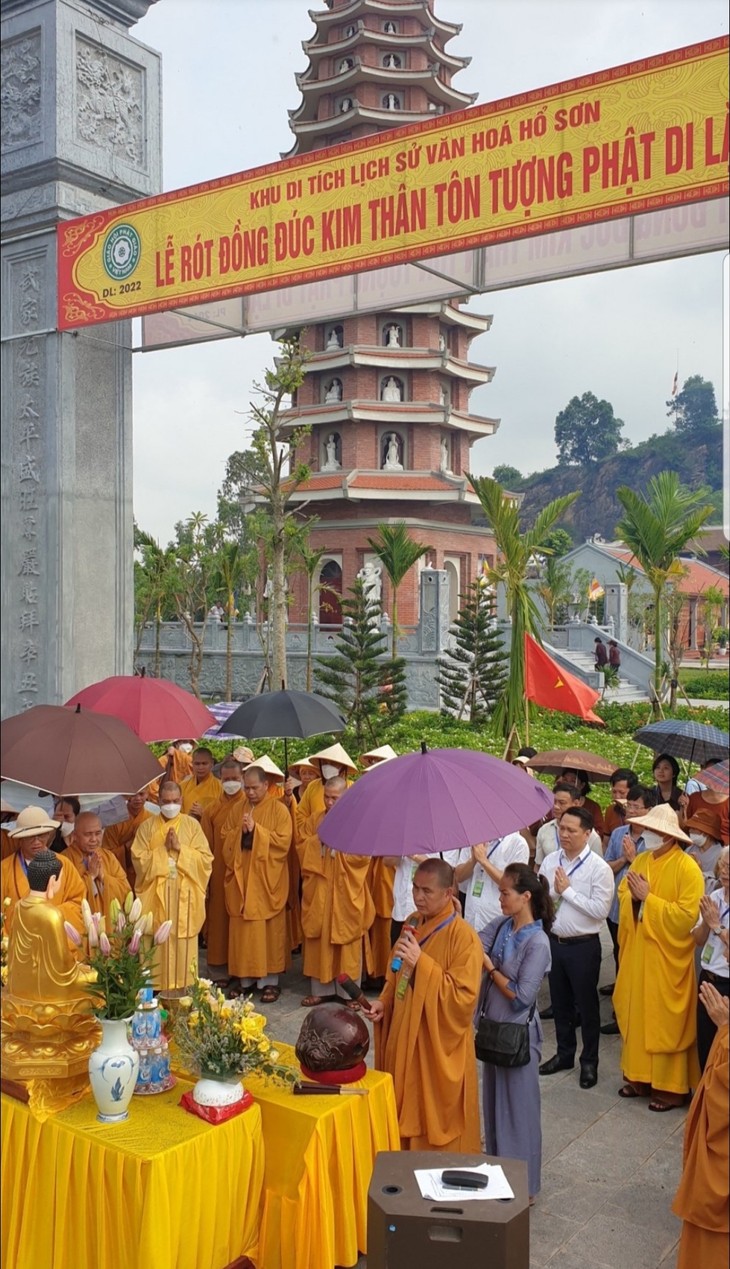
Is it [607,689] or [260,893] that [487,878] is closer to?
[260,893]

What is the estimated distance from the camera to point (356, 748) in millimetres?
17703

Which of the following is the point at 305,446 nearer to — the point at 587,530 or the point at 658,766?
the point at 658,766

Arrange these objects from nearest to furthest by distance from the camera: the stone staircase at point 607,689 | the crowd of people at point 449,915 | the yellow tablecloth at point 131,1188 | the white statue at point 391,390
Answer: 1. the yellow tablecloth at point 131,1188
2. the crowd of people at point 449,915
3. the stone staircase at point 607,689
4. the white statue at point 391,390

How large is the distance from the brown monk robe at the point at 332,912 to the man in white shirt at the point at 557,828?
3.68 feet

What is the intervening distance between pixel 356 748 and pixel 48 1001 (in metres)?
13.9

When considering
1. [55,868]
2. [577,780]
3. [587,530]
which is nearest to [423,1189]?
[55,868]

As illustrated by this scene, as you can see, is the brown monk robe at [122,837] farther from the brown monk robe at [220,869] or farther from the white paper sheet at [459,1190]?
the white paper sheet at [459,1190]

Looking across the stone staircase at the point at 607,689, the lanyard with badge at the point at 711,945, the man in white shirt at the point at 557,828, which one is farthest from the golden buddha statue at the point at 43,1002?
the stone staircase at the point at 607,689

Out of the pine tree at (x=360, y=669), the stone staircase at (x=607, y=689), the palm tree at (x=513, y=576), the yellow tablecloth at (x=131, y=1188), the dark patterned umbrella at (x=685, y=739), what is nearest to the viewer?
the yellow tablecloth at (x=131, y=1188)

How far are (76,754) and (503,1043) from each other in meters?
2.12

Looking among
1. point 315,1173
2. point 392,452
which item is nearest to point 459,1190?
point 315,1173

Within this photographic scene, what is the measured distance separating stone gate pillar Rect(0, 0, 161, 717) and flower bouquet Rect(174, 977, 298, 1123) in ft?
13.1

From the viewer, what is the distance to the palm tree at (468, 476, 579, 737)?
10766 mm

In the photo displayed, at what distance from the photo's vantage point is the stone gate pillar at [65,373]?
7.02 meters
